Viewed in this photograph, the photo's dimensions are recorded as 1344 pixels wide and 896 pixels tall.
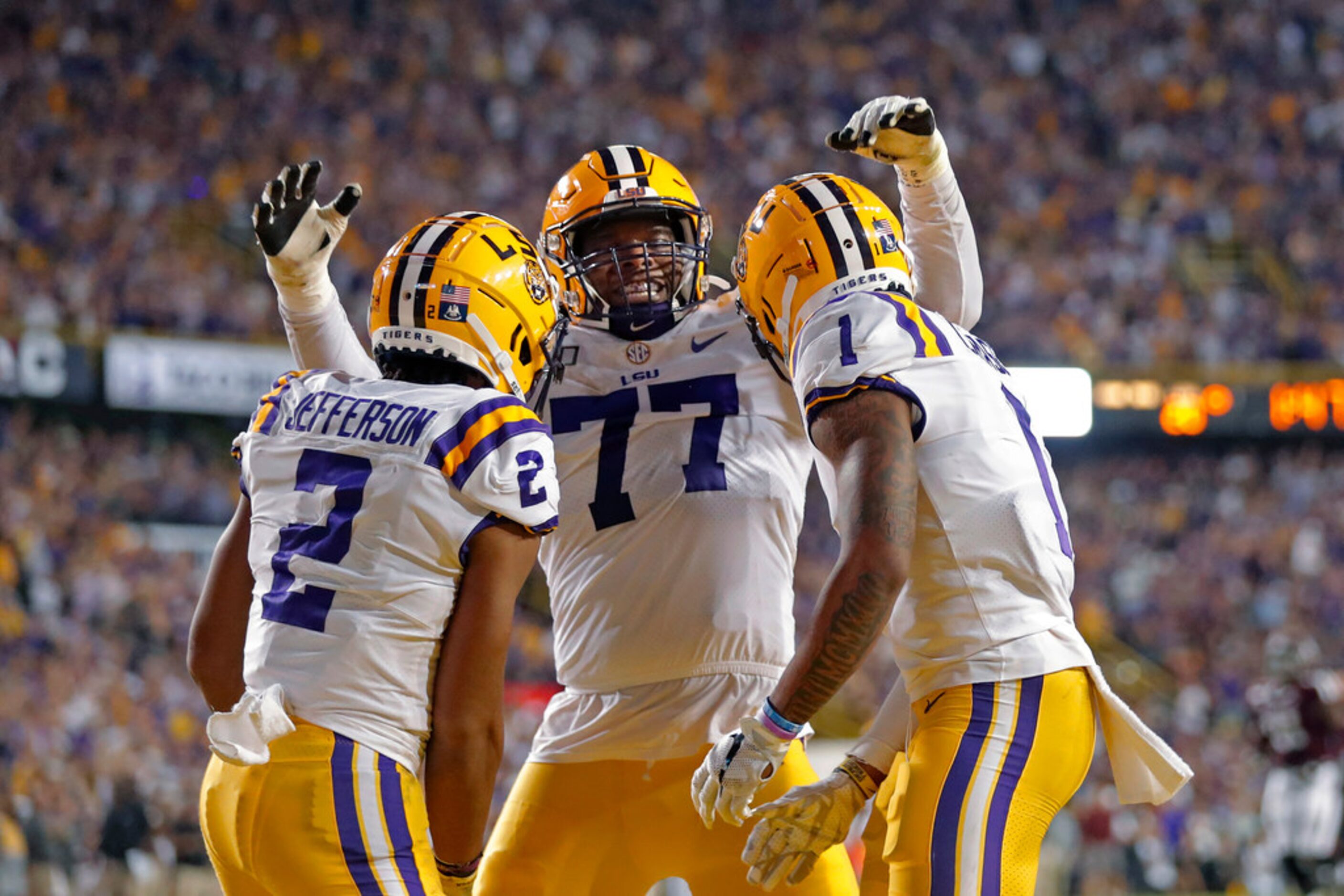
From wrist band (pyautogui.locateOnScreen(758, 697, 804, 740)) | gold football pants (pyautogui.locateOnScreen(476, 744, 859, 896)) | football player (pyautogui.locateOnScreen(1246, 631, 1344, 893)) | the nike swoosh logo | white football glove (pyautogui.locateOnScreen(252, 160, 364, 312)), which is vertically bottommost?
football player (pyautogui.locateOnScreen(1246, 631, 1344, 893))

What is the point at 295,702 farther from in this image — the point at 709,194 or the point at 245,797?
the point at 709,194

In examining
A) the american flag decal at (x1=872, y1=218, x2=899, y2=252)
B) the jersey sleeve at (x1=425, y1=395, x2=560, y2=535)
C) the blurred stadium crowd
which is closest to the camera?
the jersey sleeve at (x1=425, y1=395, x2=560, y2=535)

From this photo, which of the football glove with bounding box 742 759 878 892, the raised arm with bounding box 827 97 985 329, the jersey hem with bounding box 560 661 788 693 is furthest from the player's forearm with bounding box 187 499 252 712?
the raised arm with bounding box 827 97 985 329

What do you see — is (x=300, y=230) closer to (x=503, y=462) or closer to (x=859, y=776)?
(x=503, y=462)

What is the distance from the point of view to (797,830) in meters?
2.86

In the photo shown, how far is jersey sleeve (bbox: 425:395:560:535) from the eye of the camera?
8.57ft

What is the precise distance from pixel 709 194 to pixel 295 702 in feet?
50.9

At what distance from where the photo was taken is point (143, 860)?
8.82m

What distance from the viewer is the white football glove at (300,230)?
3547mm

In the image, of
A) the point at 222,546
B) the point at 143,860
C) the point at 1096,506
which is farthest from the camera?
the point at 1096,506

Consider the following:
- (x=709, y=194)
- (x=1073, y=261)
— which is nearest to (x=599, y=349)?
(x=709, y=194)

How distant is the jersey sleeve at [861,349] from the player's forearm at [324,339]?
1.38m

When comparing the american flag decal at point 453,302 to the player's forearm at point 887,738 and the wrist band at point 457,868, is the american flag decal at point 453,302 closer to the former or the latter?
the wrist band at point 457,868

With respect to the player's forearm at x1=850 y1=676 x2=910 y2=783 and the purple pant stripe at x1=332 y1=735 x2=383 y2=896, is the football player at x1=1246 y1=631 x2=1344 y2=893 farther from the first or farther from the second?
the purple pant stripe at x1=332 y1=735 x2=383 y2=896
